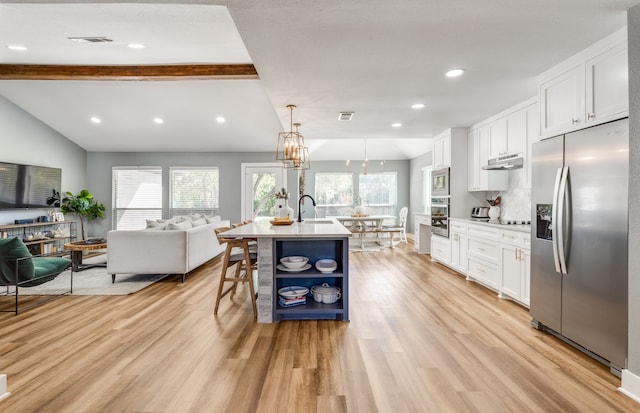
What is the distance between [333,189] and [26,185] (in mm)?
7629

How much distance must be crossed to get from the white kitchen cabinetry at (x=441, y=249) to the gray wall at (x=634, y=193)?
3320 mm

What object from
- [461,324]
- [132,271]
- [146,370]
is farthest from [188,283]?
[461,324]

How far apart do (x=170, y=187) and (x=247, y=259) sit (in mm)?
5997

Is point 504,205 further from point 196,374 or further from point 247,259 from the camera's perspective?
point 196,374

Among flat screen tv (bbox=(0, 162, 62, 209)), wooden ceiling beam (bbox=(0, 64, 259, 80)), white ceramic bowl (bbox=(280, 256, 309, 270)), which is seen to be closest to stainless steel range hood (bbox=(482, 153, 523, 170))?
white ceramic bowl (bbox=(280, 256, 309, 270))

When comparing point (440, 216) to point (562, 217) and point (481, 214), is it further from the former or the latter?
point (562, 217)

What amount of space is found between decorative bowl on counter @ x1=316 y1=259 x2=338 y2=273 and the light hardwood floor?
0.50 metres

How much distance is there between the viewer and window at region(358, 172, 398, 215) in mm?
10586

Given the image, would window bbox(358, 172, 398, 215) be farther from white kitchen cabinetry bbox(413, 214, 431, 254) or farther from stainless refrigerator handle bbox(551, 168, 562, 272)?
stainless refrigerator handle bbox(551, 168, 562, 272)

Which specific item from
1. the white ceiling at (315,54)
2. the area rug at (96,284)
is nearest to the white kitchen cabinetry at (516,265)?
the white ceiling at (315,54)

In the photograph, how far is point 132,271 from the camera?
452 cm

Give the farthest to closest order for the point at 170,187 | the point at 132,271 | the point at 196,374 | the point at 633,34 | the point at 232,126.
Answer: the point at 170,187 → the point at 232,126 → the point at 132,271 → the point at 196,374 → the point at 633,34

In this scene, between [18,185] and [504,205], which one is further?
[18,185]


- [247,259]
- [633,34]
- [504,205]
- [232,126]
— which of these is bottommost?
[247,259]
